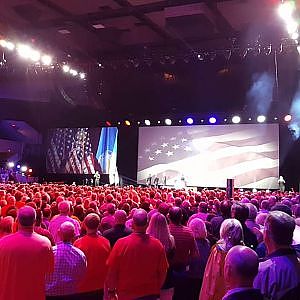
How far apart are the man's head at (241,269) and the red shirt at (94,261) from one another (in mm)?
2756

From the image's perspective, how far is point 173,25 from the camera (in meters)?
19.0

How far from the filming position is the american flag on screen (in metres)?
32.0

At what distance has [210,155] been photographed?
28516 mm

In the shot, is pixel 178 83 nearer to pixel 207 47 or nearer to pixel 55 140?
pixel 207 47

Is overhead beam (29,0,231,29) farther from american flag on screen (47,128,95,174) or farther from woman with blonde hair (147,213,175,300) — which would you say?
american flag on screen (47,128,95,174)

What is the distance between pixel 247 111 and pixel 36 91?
14446 mm

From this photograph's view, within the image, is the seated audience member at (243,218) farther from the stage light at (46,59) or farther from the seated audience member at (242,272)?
the stage light at (46,59)

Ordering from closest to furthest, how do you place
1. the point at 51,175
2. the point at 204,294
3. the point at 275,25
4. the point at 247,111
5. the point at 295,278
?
the point at 295,278
the point at 204,294
the point at 275,25
the point at 247,111
the point at 51,175

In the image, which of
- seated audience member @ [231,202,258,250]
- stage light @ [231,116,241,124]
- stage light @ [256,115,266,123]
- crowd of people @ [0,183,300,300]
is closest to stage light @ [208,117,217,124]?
stage light @ [231,116,241,124]

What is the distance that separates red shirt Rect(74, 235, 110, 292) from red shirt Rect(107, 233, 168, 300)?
56cm

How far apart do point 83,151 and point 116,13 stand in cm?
1651

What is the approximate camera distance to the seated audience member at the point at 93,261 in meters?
5.41

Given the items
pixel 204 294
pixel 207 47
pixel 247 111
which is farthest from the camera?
pixel 247 111

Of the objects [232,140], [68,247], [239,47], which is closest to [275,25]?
[239,47]
